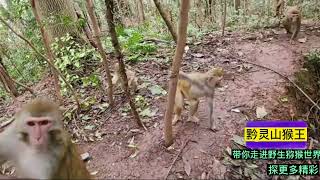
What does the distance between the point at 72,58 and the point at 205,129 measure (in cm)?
368

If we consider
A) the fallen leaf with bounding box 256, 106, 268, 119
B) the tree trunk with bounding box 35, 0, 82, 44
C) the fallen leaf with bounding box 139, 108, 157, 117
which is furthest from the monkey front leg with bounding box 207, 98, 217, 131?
the tree trunk with bounding box 35, 0, 82, 44

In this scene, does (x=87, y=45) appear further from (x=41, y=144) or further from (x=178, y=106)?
(x=41, y=144)

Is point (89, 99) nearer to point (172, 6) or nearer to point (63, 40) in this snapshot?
point (63, 40)

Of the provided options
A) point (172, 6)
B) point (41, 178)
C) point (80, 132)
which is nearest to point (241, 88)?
point (80, 132)

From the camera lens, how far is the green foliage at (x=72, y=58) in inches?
294

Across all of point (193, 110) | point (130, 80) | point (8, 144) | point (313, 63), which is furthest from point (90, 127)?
point (313, 63)

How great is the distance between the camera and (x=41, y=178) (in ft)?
9.82

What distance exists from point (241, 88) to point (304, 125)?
133 centimetres

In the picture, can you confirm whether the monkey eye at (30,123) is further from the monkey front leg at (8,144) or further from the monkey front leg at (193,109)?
the monkey front leg at (193,109)

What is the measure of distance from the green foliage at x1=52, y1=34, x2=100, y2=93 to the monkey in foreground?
205 inches

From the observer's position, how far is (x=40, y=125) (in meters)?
2.88

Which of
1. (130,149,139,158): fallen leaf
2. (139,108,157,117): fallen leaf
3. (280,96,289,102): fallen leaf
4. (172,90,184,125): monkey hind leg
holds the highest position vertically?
(172,90,184,125): monkey hind leg

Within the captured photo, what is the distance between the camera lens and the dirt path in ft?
15.6

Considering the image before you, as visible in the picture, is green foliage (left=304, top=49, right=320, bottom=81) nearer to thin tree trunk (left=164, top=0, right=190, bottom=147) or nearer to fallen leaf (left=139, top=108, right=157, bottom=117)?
fallen leaf (left=139, top=108, right=157, bottom=117)
